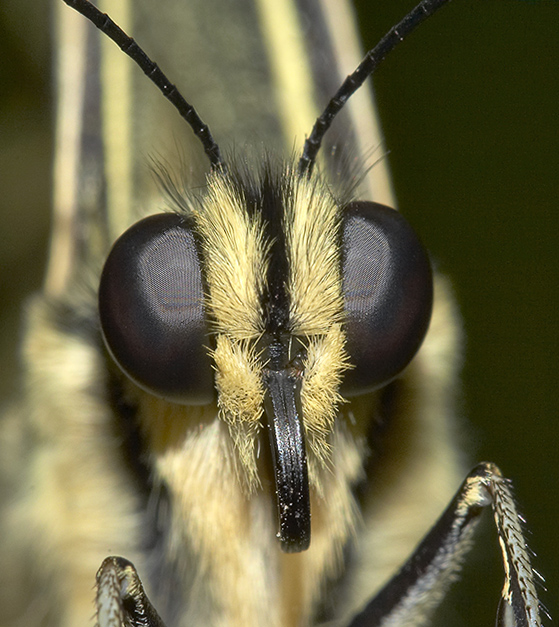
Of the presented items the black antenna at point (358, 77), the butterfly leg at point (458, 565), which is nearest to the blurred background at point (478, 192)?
the butterfly leg at point (458, 565)

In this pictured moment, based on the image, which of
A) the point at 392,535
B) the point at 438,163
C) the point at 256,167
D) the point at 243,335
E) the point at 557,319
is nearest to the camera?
the point at 243,335

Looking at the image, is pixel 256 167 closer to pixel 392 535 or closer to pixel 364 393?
pixel 364 393

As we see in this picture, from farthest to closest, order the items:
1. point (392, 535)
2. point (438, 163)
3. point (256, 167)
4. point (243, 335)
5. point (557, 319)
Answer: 1. point (438, 163)
2. point (557, 319)
3. point (392, 535)
4. point (256, 167)
5. point (243, 335)

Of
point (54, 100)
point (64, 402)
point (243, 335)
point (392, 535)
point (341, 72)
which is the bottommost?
point (392, 535)

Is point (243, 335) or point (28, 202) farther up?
point (28, 202)

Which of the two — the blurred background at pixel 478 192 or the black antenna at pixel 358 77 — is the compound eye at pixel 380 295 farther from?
the blurred background at pixel 478 192

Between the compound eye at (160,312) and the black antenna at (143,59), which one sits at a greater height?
the black antenna at (143,59)

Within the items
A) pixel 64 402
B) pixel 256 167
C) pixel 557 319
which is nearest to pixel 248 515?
pixel 64 402
